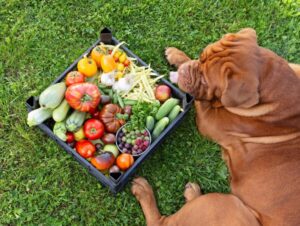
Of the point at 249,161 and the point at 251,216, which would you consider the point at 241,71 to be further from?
the point at 251,216

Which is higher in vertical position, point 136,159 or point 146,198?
point 136,159

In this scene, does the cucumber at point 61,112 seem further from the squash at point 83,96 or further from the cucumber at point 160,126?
the cucumber at point 160,126

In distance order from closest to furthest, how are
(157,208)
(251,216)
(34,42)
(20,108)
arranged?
(251,216) → (157,208) → (20,108) → (34,42)

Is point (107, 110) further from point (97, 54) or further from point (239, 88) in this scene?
point (239, 88)

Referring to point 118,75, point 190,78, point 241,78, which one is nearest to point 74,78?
point 118,75

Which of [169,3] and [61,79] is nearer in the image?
[61,79]

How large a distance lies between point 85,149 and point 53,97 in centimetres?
61

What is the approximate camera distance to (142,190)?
16.1ft

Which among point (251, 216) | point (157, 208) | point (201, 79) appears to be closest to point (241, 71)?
point (201, 79)

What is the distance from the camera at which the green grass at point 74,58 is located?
4.90 m

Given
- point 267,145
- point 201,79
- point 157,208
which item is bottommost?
point 157,208

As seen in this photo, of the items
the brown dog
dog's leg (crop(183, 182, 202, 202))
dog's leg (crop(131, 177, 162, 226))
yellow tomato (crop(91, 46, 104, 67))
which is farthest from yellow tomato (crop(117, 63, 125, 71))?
dog's leg (crop(183, 182, 202, 202))

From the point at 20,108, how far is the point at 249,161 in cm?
255

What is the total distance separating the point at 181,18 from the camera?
5875 mm
